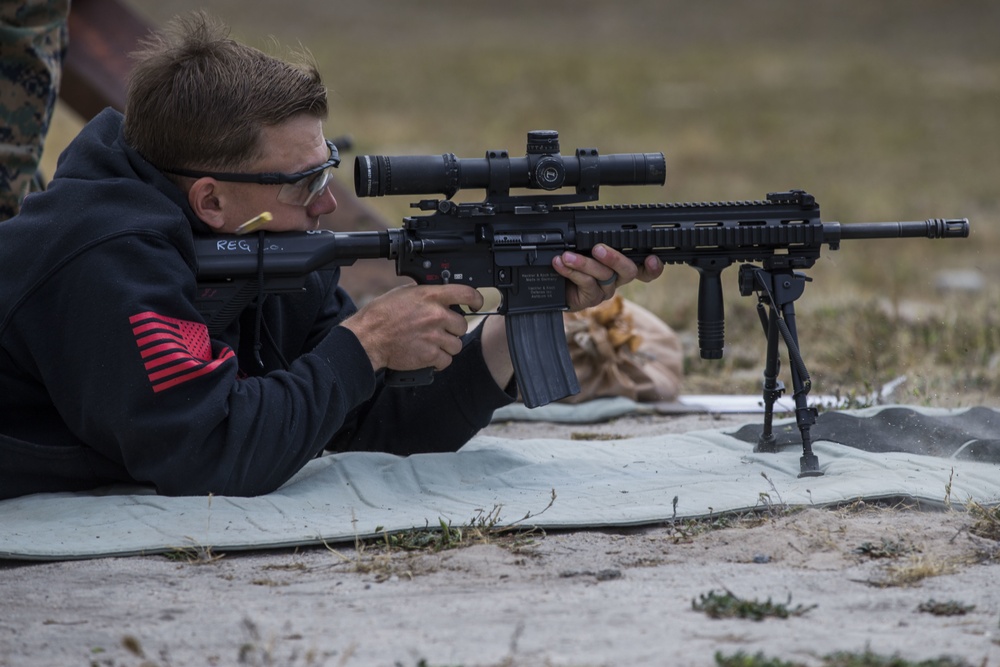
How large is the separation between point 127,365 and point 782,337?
223cm

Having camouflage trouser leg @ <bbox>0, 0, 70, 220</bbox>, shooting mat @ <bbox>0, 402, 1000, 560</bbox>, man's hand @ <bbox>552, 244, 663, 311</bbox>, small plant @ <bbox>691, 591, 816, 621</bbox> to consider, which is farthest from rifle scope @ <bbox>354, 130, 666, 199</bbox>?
camouflage trouser leg @ <bbox>0, 0, 70, 220</bbox>

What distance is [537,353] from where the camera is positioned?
436cm

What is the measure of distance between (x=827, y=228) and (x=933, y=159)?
1611 cm

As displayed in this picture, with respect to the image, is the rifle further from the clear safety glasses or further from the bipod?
the clear safety glasses

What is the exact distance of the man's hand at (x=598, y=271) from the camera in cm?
424

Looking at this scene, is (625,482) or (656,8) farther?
(656,8)

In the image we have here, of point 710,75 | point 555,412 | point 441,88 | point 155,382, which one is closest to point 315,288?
point 155,382

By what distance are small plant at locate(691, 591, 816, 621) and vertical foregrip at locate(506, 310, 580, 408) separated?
4.71ft

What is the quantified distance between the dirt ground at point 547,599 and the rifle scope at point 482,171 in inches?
46.3

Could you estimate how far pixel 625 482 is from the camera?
429 centimetres

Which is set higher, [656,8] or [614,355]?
[656,8]

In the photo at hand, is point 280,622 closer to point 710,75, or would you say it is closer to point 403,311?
point 403,311

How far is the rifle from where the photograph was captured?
160 inches

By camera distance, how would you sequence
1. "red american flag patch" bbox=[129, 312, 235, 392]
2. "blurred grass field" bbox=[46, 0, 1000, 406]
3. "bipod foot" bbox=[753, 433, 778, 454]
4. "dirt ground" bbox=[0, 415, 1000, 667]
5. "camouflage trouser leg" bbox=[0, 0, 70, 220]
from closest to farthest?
1. "dirt ground" bbox=[0, 415, 1000, 667]
2. "red american flag patch" bbox=[129, 312, 235, 392]
3. "bipod foot" bbox=[753, 433, 778, 454]
4. "camouflage trouser leg" bbox=[0, 0, 70, 220]
5. "blurred grass field" bbox=[46, 0, 1000, 406]
